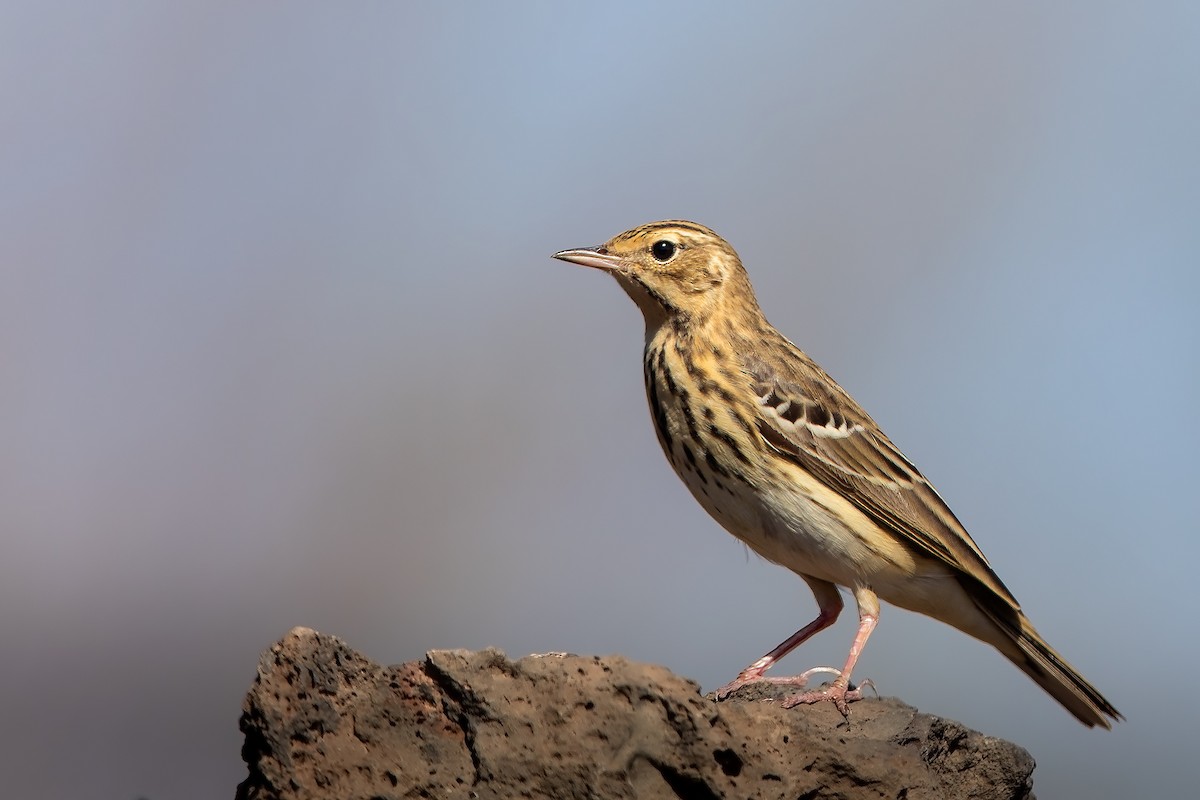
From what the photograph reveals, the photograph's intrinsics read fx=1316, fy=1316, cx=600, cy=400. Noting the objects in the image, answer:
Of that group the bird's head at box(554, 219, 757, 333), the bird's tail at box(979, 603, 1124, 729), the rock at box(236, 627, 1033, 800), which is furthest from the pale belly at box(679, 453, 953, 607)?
the rock at box(236, 627, 1033, 800)

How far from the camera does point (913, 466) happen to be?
7.33 m

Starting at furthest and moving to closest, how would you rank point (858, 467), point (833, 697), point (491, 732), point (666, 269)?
point (666, 269) → point (858, 467) → point (833, 697) → point (491, 732)

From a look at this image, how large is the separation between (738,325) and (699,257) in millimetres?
446

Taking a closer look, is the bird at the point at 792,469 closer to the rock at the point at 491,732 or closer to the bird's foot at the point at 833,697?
the bird's foot at the point at 833,697

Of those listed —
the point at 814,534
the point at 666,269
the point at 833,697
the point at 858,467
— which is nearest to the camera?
the point at 833,697

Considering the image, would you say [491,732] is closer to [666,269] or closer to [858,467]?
[858,467]

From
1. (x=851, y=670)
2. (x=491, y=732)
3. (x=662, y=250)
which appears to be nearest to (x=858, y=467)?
(x=851, y=670)

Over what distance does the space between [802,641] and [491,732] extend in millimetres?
2939

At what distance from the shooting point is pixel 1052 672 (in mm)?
6988

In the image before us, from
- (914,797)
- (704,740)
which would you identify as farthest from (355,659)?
(914,797)

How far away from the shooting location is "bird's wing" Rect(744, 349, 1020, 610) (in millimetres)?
6750

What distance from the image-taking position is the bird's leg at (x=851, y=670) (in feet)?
19.3

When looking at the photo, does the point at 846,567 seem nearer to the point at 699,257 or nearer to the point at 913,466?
the point at 913,466

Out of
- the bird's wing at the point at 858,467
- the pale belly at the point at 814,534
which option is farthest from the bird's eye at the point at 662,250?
the pale belly at the point at 814,534
